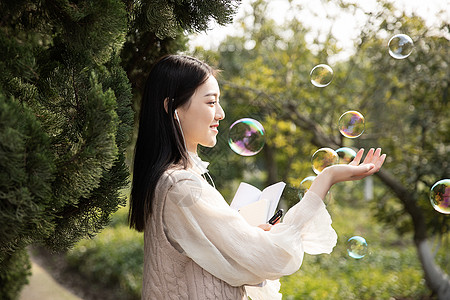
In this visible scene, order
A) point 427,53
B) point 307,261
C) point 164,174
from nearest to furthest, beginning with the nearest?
1. point 164,174
2. point 427,53
3. point 307,261

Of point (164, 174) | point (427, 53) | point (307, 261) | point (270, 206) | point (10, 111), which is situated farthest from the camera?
point (307, 261)

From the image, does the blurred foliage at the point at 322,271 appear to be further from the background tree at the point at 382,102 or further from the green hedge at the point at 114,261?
the background tree at the point at 382,102

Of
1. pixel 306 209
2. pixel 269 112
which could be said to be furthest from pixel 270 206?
pixel 269 112

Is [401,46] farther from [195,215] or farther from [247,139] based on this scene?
[195,215]

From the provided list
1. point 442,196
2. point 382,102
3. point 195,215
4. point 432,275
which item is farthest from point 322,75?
point 382,102

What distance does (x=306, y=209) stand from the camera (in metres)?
1.68

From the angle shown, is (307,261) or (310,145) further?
(307,261)

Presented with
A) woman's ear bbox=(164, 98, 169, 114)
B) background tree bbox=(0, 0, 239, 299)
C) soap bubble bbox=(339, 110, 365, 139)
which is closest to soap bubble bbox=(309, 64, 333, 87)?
soap bubble bbox=(339, 110, 365, 139)

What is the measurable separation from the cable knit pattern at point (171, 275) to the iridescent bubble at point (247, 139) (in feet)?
2.86

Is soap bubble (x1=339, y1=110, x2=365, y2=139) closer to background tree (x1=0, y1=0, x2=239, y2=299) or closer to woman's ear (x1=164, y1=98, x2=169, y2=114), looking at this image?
background tree (x1=0, y1=0, x2=239, y2=299)

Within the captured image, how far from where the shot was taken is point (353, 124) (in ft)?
8.94

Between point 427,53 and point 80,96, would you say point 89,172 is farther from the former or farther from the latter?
point 427,53

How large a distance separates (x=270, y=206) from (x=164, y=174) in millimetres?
440

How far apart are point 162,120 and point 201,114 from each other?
0.15 m
